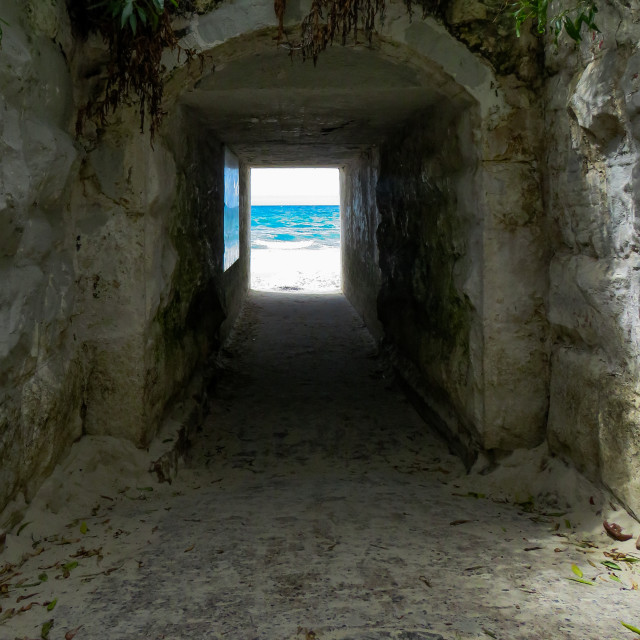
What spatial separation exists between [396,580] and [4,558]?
4.33ft

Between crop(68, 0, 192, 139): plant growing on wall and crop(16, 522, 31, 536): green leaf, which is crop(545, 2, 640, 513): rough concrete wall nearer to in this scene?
crop(68, 0, 192, 139): plant growing on wall

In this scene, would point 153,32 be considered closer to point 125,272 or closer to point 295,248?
point 125,272

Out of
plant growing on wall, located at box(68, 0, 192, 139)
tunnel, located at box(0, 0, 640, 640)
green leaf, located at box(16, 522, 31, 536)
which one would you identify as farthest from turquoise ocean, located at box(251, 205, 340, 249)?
green leaf, located at box(16, 522, 31, 536)

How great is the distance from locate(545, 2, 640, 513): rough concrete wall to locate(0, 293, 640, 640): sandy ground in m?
0.24

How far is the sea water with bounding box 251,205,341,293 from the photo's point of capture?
1143 cm

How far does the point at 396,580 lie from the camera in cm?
204

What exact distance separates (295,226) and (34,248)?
39515 mm

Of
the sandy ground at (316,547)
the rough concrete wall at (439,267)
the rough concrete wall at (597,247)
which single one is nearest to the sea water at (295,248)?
the rough concrete wall at (439,267)

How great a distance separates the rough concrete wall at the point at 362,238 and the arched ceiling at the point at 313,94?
1.33 meters

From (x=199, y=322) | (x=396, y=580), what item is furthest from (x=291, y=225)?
(x=396, y=580)

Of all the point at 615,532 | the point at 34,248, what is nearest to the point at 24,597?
the point at 34,248

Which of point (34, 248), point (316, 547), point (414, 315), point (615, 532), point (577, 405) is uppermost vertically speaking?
point (34, 248)

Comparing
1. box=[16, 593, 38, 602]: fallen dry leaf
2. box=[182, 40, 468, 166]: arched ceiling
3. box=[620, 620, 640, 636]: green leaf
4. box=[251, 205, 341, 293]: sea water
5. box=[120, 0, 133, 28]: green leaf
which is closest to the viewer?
box=[620, 620, 640, 636]: green leaf

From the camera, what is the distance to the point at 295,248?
Result: 28.0 meters
